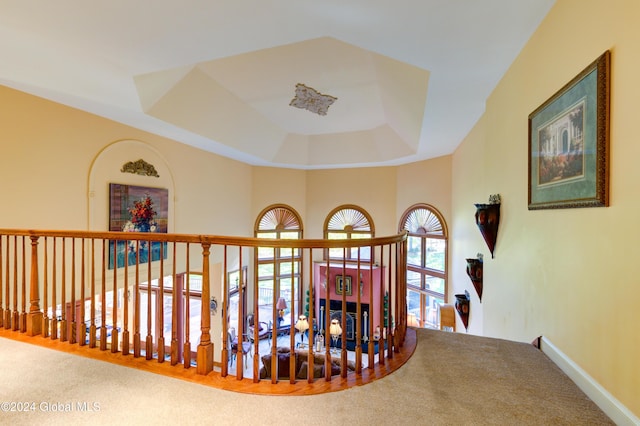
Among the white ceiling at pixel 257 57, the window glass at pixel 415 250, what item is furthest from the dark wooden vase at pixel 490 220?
the window glass at pixel 415 250

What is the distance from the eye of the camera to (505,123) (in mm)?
2623

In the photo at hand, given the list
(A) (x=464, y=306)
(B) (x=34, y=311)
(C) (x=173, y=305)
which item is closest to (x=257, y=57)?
(C) (x=173, y=305)

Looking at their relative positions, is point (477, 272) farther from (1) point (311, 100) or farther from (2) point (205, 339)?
(1) point (311, 100)

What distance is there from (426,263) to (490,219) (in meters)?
3.98

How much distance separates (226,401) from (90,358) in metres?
1.24

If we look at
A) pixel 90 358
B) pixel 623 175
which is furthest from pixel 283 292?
pixel 623 175

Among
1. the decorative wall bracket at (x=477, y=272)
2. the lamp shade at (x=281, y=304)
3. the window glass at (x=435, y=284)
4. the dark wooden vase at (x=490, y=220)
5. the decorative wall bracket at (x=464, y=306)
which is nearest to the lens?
the dark wooden vase at (x=490, y=220)

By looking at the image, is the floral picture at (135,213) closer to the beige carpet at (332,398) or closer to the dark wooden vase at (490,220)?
the beige carpet at (332,398)

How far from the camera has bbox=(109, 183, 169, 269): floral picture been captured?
14.0 feet

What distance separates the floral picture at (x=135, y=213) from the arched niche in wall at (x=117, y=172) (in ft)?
0.30

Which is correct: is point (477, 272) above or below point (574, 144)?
below

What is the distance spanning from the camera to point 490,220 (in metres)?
2.80

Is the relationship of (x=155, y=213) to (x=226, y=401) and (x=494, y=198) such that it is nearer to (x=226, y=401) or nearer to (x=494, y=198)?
(x=226, y=401)

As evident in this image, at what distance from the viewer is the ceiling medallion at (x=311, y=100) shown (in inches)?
177
